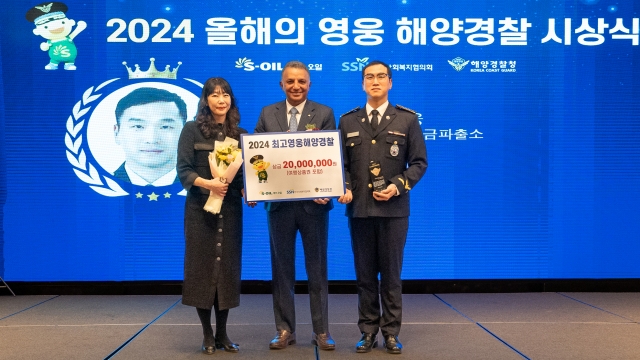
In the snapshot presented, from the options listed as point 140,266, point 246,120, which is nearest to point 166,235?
point 140,266

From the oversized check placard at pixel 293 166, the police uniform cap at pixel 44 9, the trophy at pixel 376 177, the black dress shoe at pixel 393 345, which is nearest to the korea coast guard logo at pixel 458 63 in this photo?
the trophy at pixel 376 177

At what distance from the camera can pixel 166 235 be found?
5.47 m

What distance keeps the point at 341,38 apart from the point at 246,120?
109cm

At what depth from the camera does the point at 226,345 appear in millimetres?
3699

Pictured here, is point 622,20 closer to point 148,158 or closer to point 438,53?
point 438,53

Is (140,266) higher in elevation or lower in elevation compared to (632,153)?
lower

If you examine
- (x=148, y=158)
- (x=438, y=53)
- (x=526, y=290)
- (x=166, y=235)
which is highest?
(x=438, y=53)

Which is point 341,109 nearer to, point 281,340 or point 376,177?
point 376,177

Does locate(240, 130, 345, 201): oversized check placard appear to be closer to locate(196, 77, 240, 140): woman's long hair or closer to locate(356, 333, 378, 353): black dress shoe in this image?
locate(196, 77, 240, 140): woman's long hair

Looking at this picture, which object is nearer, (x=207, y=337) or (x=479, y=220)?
(x=207, y=337)

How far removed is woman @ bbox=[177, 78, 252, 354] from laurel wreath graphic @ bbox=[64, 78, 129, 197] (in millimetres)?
2049

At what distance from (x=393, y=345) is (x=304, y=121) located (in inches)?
55.8

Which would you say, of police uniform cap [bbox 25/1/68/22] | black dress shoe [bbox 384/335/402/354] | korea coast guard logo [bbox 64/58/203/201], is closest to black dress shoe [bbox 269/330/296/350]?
black dress shoe [bbox 384/335/402/354]

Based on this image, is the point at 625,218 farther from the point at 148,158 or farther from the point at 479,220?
the point at 148,158
